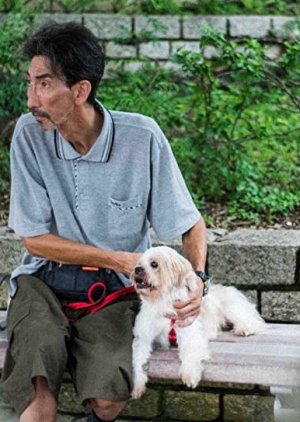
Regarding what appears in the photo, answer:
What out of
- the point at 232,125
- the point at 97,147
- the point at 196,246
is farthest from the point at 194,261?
the point at 232,125

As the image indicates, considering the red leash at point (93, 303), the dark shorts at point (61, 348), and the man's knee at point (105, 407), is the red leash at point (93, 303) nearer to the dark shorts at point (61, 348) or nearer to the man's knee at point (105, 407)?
the dark shorts at point (61, 348)

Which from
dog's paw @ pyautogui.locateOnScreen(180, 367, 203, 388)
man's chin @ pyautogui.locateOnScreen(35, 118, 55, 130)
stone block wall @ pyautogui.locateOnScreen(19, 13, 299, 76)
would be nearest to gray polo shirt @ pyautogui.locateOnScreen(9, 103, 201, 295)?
man's chin @ pyautogui.locateOnScreen(35, 118, 55, 130)

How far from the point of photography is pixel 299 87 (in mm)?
5523

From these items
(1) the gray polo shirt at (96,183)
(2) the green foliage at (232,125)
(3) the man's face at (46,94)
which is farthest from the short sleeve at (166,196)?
(2) the green foliage at (232,125)

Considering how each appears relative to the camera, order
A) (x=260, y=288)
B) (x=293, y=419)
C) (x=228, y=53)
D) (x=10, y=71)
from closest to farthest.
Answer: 1. (x=293, y=419)
2. (x=260, y=288)
3. (x=228, y=53)
4. (x=10, y=71)

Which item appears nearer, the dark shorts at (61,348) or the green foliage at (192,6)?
the dark shorts at (61,348)

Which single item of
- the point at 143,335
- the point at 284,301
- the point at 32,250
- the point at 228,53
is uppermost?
the point at 228,53

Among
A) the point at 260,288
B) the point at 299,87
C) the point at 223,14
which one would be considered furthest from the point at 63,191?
the point at 223,14

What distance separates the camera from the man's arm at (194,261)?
367cm

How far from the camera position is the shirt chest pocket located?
387cm

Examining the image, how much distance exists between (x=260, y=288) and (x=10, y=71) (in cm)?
191

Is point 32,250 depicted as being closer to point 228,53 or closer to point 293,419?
point 228,53

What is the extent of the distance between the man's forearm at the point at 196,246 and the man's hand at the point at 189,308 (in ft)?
0.70

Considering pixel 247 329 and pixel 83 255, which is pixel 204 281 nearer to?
pixel 247 329
